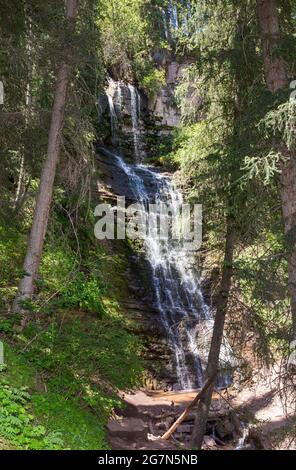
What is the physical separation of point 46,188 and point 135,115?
21186mm

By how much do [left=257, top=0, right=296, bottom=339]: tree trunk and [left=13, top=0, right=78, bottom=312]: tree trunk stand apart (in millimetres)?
3198

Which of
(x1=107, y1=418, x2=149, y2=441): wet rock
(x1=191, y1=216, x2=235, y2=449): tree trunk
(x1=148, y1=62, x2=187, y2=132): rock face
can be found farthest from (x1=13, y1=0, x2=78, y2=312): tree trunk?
(x1=148, y1=62, x2=187, y2=132): rock face

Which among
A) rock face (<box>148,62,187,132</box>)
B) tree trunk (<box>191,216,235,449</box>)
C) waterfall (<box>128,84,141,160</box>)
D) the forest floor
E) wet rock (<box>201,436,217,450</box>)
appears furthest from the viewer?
rock face (<box>148,62,187,132</box>)

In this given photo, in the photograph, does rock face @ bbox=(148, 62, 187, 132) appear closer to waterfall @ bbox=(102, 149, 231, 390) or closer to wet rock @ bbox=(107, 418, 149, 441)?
waterfall @ bbox=(102, 149, 231, 390)

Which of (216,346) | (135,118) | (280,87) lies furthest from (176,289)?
(135,118)

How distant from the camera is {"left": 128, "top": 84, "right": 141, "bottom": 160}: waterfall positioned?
25.6 m

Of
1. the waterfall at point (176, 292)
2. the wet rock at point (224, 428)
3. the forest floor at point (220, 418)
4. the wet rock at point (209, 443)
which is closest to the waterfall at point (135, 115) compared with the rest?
the waterfall at point (176, 292)

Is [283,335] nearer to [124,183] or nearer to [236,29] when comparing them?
[236,29]

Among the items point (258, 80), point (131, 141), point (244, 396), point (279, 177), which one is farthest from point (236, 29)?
point (131, 141)

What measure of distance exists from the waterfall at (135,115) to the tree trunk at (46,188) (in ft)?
56.6

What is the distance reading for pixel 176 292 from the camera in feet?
54.3

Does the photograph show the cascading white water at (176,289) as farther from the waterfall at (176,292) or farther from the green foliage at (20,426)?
the green foliage at (20,426)

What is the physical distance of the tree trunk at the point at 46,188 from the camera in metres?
7.25

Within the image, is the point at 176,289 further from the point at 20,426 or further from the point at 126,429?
the point at 20,426
